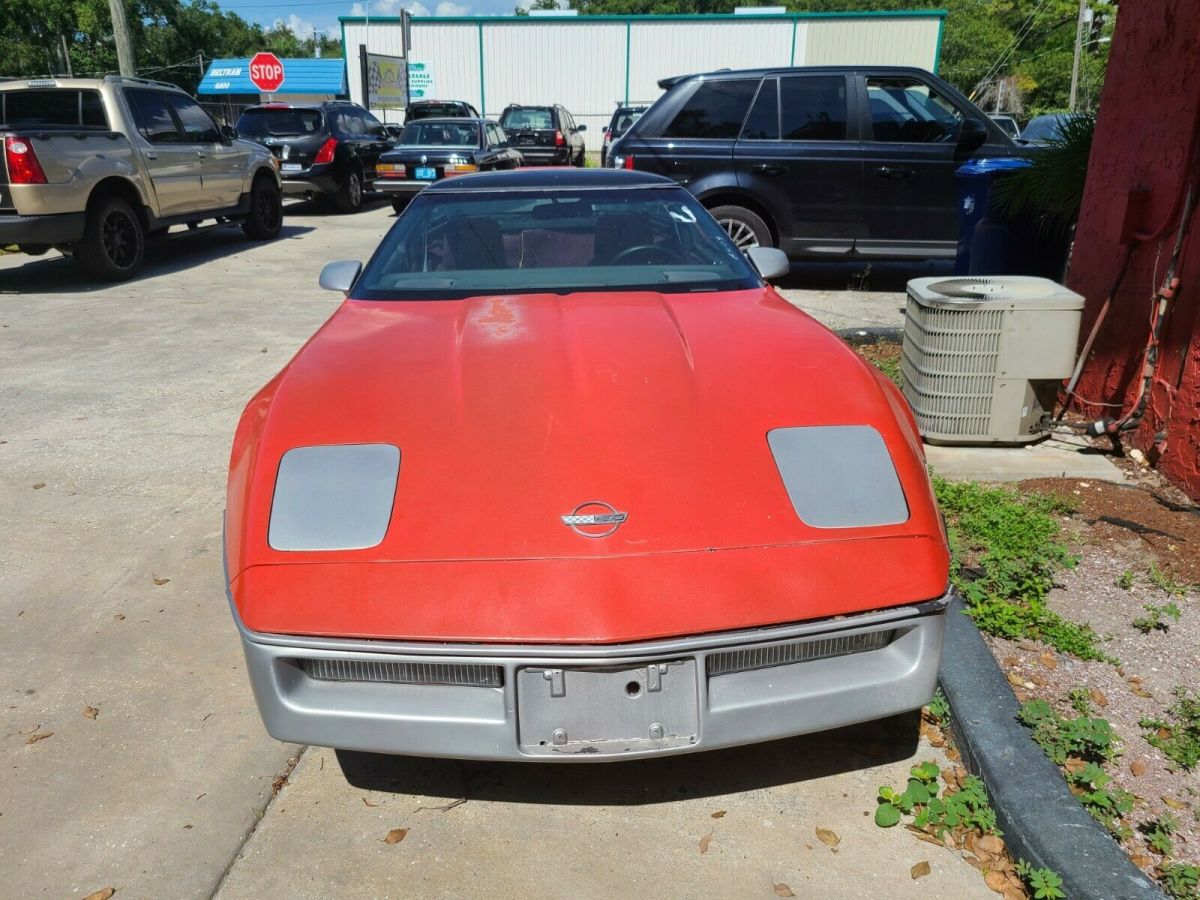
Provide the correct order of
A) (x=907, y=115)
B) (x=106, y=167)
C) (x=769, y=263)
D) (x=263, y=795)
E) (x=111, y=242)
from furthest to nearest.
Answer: (x=111, y=242) → (x=106, y=167) → (x=907, y=115) → (x=769, y=263) → (x=263, y=795)

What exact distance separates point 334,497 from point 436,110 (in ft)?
66.6

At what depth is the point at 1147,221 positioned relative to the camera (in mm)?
4543

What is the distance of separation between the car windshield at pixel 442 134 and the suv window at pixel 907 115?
824 cm

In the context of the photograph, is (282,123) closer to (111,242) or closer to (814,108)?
(111,242)

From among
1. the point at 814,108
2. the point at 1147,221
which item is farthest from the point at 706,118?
the point at 1147,221

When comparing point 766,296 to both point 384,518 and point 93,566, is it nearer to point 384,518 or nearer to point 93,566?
point 384,518

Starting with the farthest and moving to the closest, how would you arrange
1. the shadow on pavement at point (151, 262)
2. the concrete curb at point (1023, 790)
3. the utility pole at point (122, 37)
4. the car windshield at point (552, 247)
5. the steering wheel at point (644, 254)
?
the utility pole at point (122, 37)
the shadow on pavement at point (151, 262)
the steering wheel at point (644, 254)
the car windshield at point (552, 247)
the concrete curb at point (1023, 790)

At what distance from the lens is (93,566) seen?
3.88 m

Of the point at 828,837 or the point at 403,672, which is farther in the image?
the point at 828,837

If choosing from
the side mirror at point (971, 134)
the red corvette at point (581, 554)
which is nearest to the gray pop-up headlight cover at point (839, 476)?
the red corvette at point (581, 554)

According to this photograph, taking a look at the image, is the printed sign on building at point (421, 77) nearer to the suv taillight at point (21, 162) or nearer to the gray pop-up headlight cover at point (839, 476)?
the suv taillight at point (21, 162)

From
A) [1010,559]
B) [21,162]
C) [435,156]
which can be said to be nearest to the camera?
[1010,559]

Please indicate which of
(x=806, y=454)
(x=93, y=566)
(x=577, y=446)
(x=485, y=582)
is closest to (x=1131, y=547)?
(x=806, y=454)

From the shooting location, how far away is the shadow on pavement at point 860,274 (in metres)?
9.70
